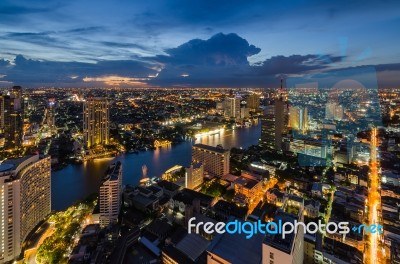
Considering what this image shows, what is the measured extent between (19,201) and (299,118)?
26.0 feet

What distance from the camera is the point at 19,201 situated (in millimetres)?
3498

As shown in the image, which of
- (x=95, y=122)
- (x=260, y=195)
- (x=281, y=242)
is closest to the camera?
(x=281, y=242)

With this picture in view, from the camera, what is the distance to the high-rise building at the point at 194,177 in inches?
218

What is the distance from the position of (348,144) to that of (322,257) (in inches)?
213

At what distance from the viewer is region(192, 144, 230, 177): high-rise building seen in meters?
6.32

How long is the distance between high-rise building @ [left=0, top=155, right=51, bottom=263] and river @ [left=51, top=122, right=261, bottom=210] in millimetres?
842

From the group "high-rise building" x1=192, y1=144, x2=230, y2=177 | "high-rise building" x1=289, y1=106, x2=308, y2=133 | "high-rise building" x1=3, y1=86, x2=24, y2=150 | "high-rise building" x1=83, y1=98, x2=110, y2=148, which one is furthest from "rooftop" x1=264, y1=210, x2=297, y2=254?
"high-rise building" x1=3, y1=86, x2=24, y2=150

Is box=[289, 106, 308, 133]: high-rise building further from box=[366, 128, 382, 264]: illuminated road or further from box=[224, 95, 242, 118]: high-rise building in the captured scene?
box=[224, 95, 242, 118]: high-rise building

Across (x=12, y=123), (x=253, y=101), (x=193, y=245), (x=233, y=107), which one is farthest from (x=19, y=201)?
(x=253, y=101)

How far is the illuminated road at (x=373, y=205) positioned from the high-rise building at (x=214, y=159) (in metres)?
3.22

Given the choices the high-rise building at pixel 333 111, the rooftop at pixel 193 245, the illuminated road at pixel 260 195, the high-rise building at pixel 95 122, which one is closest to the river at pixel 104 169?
the high-rise building at pixel 95 122

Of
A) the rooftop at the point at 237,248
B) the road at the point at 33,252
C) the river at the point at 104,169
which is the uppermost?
the rooftop at the point at 237,248

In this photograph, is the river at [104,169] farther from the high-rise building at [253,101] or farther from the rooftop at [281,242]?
the high-rise building at [253,101]

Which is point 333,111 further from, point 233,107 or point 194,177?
point 233,107
